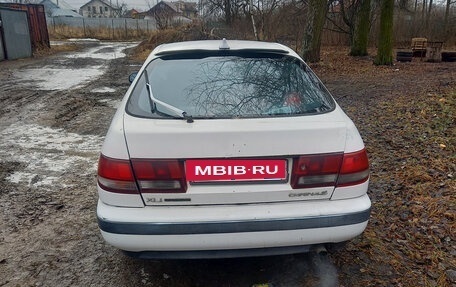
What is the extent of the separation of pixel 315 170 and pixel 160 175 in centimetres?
88

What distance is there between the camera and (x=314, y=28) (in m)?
12.9

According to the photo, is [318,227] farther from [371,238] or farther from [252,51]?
[252,51]

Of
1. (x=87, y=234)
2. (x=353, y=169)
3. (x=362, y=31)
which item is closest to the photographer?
(x=353, y=169)

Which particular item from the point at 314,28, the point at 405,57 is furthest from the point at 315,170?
the point at 405,57

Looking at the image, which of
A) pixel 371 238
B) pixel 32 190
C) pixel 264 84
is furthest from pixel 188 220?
pixel 32 190

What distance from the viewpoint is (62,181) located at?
4008 mm

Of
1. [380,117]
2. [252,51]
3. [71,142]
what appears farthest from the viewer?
[380,117]

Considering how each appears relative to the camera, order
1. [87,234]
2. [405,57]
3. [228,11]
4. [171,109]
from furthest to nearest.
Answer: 1. [228,11]
2. [405,57]
3. [87,234]
4. [171,109]

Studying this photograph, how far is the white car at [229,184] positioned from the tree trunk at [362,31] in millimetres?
16692

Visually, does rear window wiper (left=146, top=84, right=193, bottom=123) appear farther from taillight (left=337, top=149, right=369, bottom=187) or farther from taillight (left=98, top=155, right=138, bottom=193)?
taillight (left=337, top=149, right=369, bottom=187)

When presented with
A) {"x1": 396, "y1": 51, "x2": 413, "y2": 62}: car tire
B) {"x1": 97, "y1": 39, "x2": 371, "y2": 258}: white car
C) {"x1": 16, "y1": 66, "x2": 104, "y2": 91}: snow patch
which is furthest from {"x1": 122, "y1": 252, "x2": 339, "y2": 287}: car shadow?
{"x1": 396, "y1": 51, "x2": 413, "y2": 62}: car tire

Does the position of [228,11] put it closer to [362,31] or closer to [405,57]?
[362,31]

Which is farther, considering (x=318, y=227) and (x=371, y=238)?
(x=371, y=238)

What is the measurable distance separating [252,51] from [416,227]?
2005 millimetres
